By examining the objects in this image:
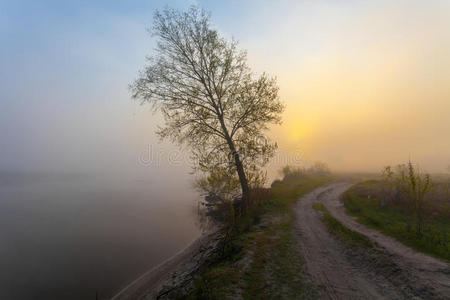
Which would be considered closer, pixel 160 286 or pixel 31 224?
pixel 160 286


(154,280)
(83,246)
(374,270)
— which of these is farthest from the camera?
(83,246)

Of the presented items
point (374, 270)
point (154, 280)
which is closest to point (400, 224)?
point (374, 270)

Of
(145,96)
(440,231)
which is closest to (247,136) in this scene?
(145,96)

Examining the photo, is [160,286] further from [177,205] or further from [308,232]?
[177,205]

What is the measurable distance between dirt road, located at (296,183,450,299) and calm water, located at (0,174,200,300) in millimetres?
Answer: 11412

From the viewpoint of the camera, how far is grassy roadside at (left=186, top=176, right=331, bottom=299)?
6.66 m

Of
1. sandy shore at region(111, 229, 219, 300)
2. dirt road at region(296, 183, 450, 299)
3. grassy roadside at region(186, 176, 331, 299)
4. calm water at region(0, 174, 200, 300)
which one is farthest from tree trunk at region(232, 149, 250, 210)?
dirt road at region(296, 183, 450, 299)

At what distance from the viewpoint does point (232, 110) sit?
57.6 ft

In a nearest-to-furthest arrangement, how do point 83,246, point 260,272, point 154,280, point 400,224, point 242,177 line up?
point 260,272 → point 154,280 → point 400,224 → point 242,177 → point 83,246

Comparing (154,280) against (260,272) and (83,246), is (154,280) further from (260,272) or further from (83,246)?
(83,246)

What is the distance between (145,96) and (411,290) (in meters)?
16.9

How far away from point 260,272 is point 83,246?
58.5ft

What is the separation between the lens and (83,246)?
19094mm

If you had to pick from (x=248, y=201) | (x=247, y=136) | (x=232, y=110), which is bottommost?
(x=248, y=201)
